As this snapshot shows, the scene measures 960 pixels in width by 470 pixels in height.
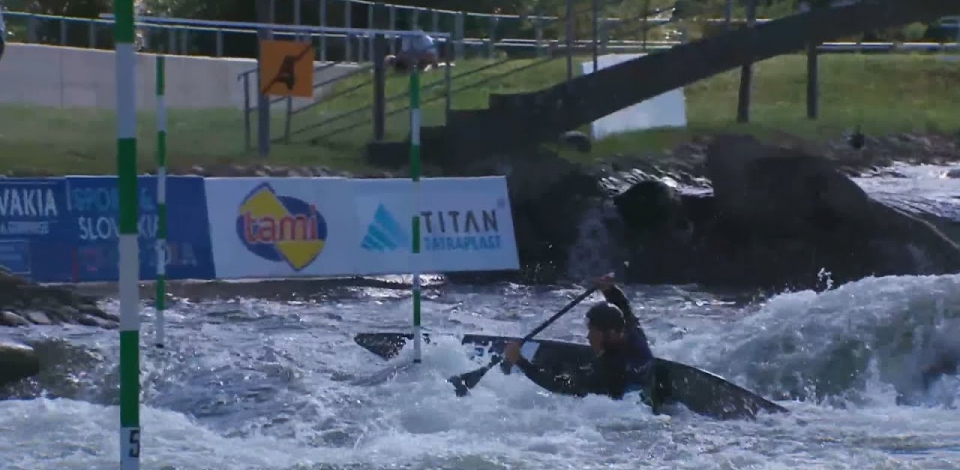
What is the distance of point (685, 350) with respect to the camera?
12523mm

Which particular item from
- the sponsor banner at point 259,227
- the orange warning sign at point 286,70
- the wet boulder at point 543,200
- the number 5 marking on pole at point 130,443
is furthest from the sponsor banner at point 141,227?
the number 5 marking on pole at point 130,443

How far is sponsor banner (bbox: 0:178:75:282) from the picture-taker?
13.5 meters

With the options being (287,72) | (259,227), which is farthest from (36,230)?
(287,72)

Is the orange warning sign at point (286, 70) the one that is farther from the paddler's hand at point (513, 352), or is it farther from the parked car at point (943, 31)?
the parked car at point (943, 31)

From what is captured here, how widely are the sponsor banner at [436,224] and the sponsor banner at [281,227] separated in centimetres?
17

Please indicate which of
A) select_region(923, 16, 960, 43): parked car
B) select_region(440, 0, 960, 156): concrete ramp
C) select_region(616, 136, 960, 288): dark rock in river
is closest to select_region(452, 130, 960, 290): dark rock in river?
select_region(616, 136, 960, 288): dark rock in river

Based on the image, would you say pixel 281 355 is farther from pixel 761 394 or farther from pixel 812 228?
pixel 812 228

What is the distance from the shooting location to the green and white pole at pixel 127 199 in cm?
488

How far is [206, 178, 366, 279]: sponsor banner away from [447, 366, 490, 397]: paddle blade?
426cm

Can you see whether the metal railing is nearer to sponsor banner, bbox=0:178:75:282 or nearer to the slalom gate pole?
sponsor banner, bbox=0:178:75:282

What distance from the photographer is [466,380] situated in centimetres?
1059

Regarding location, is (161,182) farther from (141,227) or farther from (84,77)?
(84,77)

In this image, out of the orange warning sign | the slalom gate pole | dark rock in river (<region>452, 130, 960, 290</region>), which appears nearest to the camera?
the slalom gate pole

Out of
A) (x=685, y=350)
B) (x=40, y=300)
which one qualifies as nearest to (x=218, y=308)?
(x=40, y=300)
